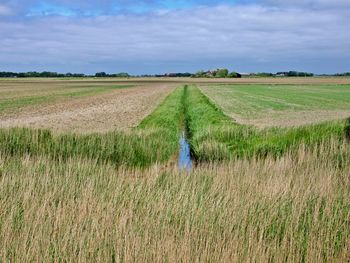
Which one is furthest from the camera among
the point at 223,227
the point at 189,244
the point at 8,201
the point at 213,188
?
the point at 213,188

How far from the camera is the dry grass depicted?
525 cm

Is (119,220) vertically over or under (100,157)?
over

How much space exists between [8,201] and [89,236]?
171cm

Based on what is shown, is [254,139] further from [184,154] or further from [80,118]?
[80,118]

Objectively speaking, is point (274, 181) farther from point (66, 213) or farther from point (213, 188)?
point (66, 213)

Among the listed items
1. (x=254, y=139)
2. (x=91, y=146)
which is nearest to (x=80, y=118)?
(x=91, y=146)

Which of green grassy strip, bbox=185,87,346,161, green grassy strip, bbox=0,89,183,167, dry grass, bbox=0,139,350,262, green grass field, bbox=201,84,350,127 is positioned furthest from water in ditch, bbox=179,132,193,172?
dry grass, bbox=0,139,350,262

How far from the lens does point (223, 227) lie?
5922 mm

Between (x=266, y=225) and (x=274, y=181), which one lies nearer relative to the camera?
(x=266, y=225)

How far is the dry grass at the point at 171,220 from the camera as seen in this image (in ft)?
17.2

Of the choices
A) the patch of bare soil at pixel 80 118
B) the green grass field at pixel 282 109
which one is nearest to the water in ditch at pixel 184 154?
the patch of bare soil at pixel 80 118

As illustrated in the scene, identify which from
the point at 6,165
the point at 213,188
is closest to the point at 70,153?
the point at 6,165

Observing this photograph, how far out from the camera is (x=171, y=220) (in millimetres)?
6109

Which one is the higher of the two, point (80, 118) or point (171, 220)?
point (171, 220)
